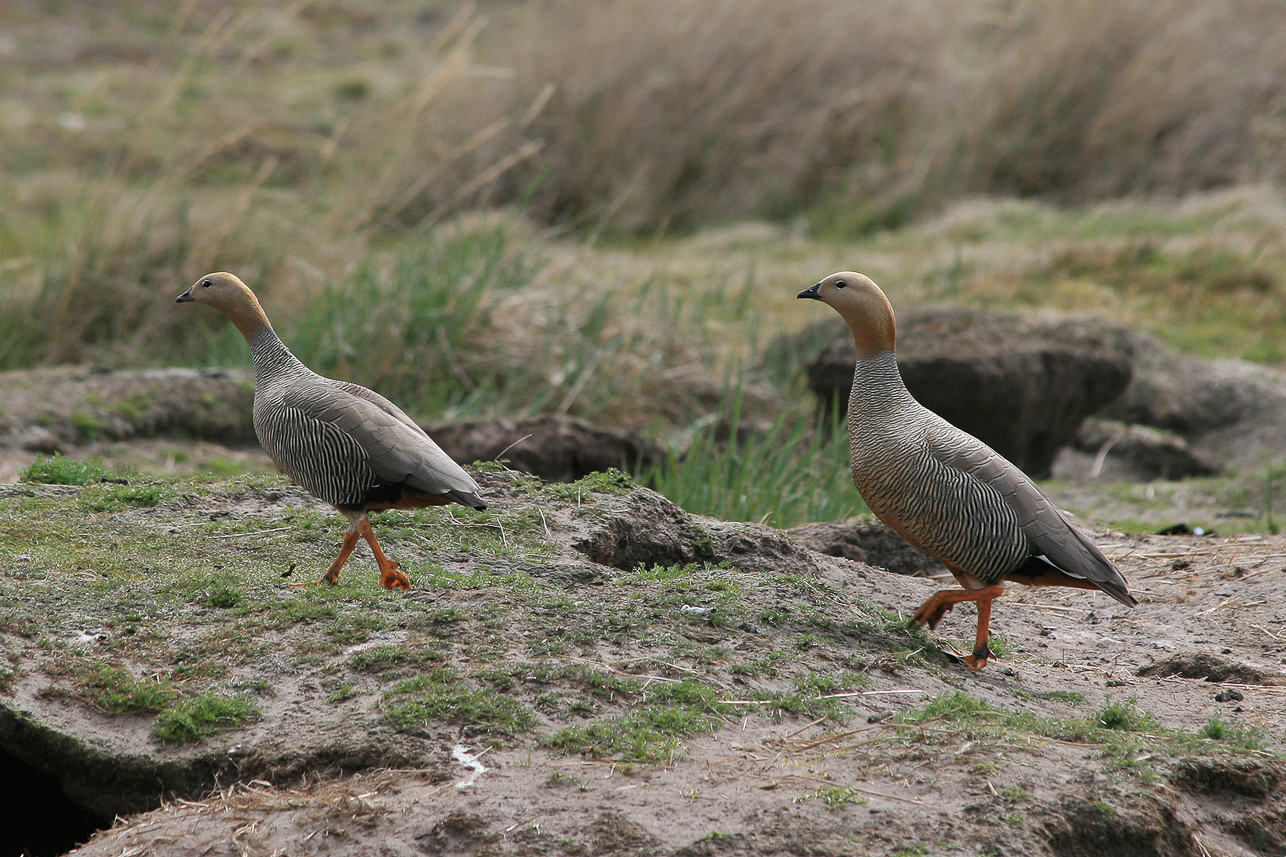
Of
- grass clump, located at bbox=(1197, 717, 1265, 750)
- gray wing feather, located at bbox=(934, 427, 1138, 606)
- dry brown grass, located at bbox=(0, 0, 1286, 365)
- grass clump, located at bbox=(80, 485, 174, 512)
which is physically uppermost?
dry brown grass, located at bbox=(0, 0, 1286, 365)

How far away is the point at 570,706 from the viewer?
322cm

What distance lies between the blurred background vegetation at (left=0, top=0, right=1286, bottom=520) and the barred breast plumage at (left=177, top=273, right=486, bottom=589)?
3501mm

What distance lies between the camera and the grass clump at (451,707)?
10.2ft

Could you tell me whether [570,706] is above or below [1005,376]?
below

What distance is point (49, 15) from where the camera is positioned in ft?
68.1

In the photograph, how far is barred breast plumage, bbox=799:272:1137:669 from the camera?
387cm

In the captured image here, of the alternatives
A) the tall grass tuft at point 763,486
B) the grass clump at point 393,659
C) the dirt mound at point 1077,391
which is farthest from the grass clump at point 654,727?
the dirt mound at point 1077,391

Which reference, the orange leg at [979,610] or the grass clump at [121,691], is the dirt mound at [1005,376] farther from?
the grass clump at [121,691]

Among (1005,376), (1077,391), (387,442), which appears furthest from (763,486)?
(1077,391)

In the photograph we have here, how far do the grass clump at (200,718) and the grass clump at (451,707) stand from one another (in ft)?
1.14

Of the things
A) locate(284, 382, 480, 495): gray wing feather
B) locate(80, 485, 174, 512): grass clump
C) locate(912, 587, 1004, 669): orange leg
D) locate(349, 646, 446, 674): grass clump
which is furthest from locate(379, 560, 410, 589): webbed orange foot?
locate(912, 587, 1004, 669): orange leg

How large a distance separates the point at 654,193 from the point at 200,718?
10.2 meters

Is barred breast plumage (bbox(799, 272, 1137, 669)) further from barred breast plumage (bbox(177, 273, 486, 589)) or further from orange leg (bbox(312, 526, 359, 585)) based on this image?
orange leg (bbox(312, 526, 359, 585))

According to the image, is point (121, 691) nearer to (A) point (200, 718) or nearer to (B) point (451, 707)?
(A) point (200, 718)
